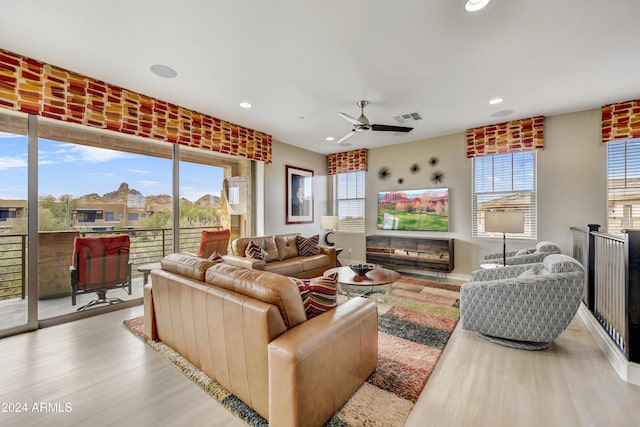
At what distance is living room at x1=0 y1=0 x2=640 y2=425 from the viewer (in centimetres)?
170

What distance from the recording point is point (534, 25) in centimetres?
217

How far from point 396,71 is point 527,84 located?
1642 mm

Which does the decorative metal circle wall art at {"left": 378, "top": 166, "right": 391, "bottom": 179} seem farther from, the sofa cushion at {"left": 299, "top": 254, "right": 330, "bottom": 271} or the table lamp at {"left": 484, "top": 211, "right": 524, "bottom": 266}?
the table lamp at {"left": 484, "top": 211, "right": 524, "bottom": 266}

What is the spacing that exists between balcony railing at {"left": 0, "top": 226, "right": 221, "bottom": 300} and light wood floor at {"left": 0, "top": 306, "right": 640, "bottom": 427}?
0.62 m

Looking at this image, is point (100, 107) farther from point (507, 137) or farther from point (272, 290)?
point (507, 137)

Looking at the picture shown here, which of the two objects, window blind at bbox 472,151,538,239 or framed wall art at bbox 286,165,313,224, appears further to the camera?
framed wall art at bbox 286,165,313,224

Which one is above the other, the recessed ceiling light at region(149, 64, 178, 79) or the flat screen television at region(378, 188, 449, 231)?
the recessed ceiling light at region(149, 64, 178, 79)

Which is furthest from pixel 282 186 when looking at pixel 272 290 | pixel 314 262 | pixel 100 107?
pixel 272 290

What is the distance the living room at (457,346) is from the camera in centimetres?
170

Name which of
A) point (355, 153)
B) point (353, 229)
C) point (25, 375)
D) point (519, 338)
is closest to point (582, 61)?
point (519, 338)

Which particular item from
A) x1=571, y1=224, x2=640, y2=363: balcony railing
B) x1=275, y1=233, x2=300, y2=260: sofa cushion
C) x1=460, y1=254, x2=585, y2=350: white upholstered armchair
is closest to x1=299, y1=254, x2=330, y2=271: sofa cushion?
x1=275, y1=233, x2=300, y2=260: sofa cushion

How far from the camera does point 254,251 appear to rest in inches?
158

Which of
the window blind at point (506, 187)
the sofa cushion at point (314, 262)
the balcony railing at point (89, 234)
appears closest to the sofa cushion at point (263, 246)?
the sofa cushion at point (314, 262)

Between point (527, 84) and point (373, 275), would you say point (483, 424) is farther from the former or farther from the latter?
point (527, 84)
